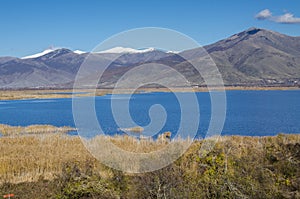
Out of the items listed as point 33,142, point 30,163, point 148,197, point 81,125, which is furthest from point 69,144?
point 81,125

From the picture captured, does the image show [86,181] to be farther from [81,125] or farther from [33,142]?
[81,125]

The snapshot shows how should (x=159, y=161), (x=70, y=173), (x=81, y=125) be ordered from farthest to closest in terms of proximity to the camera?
(x=81, y=125) < (x=159, y=161) < (x=70, y=173)

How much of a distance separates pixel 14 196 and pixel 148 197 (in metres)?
4.28

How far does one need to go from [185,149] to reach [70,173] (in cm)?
646

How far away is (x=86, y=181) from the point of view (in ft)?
37.5

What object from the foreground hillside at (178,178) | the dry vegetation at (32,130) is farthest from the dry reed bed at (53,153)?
the dry vegetation at (32,130)

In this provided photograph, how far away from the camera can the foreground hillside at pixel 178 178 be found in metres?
10.6

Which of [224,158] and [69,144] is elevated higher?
[224,158]

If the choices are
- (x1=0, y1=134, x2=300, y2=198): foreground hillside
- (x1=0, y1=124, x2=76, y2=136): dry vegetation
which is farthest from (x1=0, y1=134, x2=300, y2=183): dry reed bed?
(x1=0, y1=124, x2=76, y2=136): dry vegetation

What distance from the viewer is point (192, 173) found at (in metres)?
13.1

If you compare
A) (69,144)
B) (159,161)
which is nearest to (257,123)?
(69,144)

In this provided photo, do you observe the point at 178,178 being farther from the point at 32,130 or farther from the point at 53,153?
the point at 32,130

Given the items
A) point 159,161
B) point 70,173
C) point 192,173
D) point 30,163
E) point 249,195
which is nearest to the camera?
point 249,195

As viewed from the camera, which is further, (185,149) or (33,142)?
(33,142)
